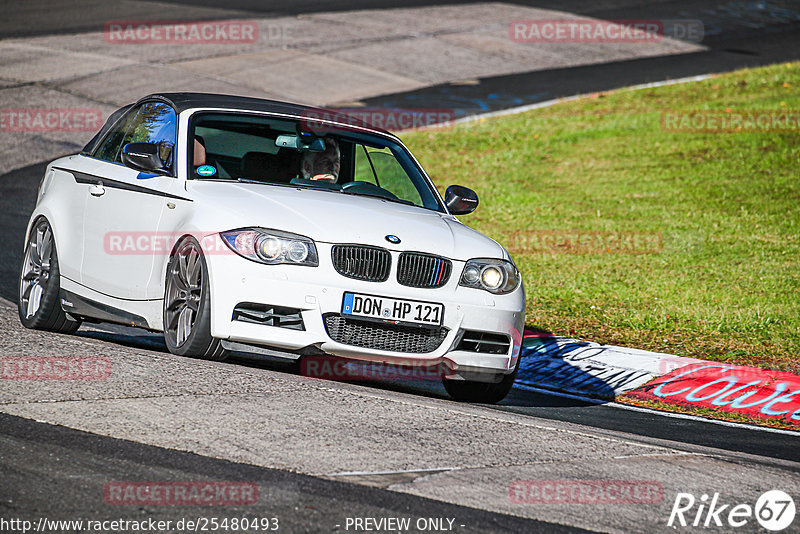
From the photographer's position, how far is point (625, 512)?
4.79 meters

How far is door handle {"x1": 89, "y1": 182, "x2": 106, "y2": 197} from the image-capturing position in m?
7.78

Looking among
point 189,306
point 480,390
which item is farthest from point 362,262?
point 480,390

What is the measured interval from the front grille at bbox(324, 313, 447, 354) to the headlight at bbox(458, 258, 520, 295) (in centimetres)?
39

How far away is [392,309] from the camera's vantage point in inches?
260

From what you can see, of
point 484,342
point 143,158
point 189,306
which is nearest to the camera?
point 189,306

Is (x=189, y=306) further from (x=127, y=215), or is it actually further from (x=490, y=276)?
(x=490, y=276)

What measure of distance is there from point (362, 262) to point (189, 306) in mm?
1074

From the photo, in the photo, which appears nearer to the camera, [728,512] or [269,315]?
[728,512]

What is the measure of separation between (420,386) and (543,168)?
10295mm

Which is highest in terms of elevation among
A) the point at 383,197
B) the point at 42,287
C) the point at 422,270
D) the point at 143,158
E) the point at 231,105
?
the point at 231,105

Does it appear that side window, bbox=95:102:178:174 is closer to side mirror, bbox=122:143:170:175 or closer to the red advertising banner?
side mirror, bbox=122:143:170:175

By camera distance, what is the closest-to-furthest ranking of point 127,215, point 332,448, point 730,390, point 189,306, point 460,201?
point 332,448, point 189,306, point 127,215, point 460,201, point 730,390

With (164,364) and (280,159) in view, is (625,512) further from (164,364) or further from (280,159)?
(280,159)

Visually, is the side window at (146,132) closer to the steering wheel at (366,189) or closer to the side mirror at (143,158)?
the side mirror at (143,158)
